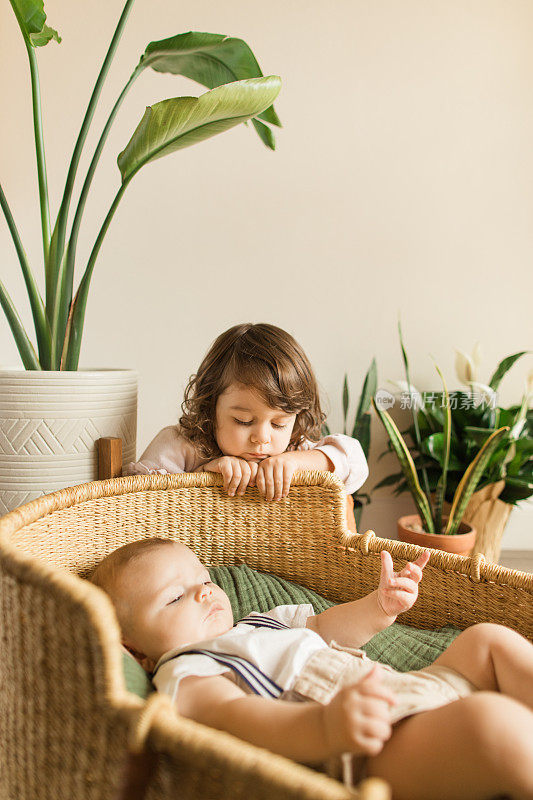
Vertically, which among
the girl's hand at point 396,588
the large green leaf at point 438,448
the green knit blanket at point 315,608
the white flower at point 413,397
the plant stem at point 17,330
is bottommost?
the green knit blanket at point 315,608

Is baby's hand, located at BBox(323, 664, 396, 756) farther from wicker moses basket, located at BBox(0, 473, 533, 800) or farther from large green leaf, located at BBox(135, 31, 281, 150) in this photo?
large green leaf, located at BBox(135, 31, 281, 150)

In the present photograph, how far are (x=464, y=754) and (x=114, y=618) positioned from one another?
1.21 feet

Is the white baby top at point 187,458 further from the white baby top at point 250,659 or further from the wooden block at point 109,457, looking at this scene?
the white baby top at point 250,659

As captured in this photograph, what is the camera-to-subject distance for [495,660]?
0.78 m

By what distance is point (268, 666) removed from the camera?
0.78 metres

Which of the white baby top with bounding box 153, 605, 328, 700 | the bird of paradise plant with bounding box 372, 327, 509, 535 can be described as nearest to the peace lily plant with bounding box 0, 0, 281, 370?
the white baby top with bounding box 153, 605, 328, 700

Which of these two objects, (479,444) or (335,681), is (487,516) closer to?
(479,444)

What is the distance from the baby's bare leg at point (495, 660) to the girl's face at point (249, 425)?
51 centimetres

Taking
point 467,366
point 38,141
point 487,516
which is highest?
point 38,141

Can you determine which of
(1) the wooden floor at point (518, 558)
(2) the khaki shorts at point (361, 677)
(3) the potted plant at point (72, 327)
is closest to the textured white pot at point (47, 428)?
(3) the potted plant at point (72, 327)

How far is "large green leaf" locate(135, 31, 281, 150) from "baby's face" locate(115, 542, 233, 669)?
94 centimetres

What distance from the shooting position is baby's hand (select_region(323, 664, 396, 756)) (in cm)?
53

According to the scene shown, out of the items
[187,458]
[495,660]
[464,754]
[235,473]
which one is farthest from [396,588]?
[187,458]

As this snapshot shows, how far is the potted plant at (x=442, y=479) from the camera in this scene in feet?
5.47
